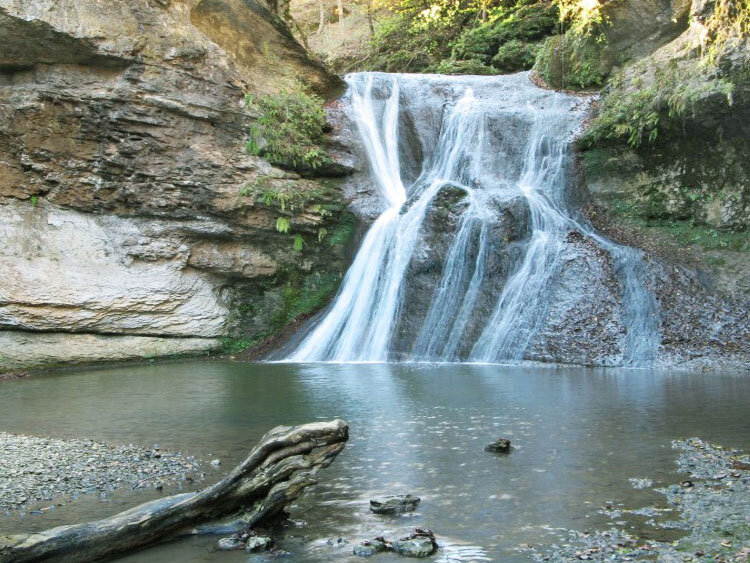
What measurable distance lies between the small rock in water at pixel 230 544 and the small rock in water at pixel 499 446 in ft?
8.83

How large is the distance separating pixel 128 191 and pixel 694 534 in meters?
13.1

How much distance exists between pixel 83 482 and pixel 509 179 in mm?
13407

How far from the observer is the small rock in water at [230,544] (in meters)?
3.98

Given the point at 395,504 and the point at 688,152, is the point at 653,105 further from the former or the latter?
the point at 395,504

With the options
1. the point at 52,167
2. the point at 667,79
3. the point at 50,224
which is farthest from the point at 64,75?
the point at 667,79

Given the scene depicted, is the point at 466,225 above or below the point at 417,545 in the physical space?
above

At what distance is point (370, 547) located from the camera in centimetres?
394

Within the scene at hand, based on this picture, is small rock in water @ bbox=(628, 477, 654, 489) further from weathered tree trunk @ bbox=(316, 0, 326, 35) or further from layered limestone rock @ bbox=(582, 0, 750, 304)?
weathered tree trunk @ bbox=(316, 0, 326, 35)

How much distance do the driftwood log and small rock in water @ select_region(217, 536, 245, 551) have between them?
0.52 feet

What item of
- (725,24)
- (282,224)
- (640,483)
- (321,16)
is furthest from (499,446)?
(321,16)

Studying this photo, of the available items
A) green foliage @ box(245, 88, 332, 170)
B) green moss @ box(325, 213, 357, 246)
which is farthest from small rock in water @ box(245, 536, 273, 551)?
green foliage @ box(245, 88, 332, 170)

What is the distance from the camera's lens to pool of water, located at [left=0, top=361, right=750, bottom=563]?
4.32 meters

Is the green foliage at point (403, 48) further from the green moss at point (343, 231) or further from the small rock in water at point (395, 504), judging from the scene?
the small rock in water at point (395, 504)

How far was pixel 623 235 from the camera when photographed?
14.9m
